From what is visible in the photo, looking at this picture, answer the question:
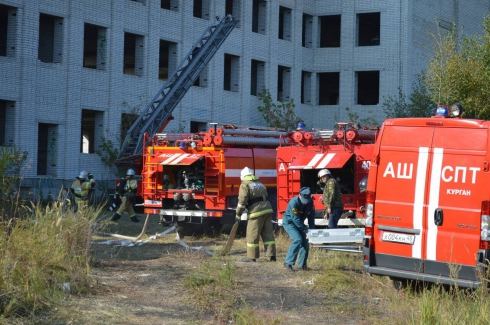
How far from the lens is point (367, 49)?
38.7 m

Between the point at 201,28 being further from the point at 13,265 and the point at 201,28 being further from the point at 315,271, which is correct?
the point at 13,265

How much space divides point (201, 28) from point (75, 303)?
24773 millimetres

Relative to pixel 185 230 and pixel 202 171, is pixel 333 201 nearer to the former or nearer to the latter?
pixel 202 171

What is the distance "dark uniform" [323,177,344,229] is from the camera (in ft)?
49.7

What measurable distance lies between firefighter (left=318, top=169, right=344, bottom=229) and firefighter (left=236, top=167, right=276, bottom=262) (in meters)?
1.38

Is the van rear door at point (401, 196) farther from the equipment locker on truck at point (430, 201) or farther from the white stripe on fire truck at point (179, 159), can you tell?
the white stripe on fire truck at point (179, 159)

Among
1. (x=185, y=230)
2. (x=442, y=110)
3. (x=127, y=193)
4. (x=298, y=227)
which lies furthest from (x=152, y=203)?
(x=442, y=110)

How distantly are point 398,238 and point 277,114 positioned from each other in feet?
82.5

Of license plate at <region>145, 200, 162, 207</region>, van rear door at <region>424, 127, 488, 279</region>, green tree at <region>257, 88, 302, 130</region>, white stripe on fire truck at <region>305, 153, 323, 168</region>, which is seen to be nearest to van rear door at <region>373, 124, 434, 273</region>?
van rear door at <region>424, 127, 488, 279</region>

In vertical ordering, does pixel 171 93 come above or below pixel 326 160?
above

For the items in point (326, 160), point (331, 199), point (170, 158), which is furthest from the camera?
point (170, 158)

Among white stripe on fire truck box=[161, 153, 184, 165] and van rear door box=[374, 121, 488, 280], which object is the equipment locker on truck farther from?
white stripe on fire truck box=[161, 153, 184, 165]

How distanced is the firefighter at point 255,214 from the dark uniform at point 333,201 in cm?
138

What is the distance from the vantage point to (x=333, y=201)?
15172 mm
